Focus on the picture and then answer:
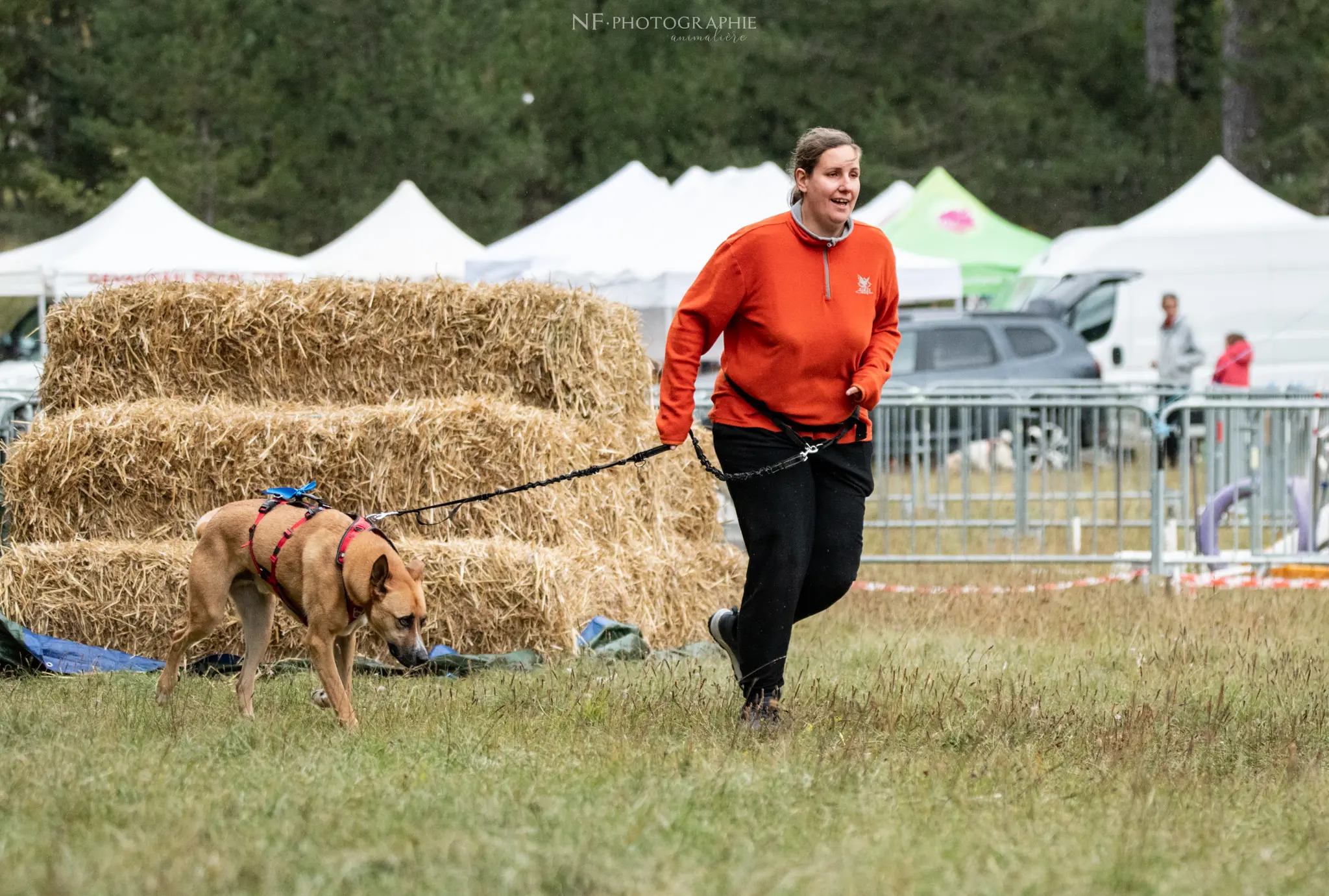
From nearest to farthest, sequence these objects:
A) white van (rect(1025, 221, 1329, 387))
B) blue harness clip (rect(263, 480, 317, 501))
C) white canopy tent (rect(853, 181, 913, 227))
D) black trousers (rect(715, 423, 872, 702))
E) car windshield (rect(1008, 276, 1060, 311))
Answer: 1. black trousers (rect(715, 423, 872, 702))
2. blue harness clip (rect(263, 480, 317, 501))
3. white van (rect(1025, 221, 1329, 387))
4. car windshield (rect(1008, 276, 1060, 311))
5. white canopy tent (rect(853, 181, 913, 227))

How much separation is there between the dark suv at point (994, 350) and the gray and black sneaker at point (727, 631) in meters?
14.2

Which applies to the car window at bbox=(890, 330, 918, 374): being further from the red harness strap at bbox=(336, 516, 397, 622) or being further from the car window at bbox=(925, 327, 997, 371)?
the red harness strap at bbox=(336, 516, 397, 622)

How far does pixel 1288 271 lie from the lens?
23500mm

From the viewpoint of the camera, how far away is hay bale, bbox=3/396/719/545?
7.62 m

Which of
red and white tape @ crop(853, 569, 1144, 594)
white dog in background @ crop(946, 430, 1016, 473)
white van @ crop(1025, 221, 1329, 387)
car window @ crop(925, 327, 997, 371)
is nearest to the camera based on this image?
red and white tape @ crop(853, 569, 1144, 594)

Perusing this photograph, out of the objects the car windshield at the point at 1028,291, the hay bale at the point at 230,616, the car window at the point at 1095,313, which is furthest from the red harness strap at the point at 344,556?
the car windshield at the point at 1028,291

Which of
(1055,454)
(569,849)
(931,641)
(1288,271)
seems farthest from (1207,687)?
(1288,271)

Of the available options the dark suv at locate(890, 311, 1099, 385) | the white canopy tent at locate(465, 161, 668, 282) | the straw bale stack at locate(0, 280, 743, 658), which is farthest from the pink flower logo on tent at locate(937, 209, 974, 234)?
the straw bale stack at locate(0, 280, 743, 658)

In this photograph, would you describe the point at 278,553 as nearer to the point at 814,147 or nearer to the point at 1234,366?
the point at 814,147

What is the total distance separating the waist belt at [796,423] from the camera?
5523 millimetres

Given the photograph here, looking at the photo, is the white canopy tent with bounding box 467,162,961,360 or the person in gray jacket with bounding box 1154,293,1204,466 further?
the white canopy tent with bounding box 467,162,961,360

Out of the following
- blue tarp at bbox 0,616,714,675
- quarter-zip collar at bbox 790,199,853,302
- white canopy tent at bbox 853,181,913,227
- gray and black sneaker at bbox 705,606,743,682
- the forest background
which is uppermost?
the forest background

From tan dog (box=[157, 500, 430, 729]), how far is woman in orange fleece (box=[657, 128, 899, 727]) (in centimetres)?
115

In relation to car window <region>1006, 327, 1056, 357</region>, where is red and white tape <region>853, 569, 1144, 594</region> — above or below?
below
